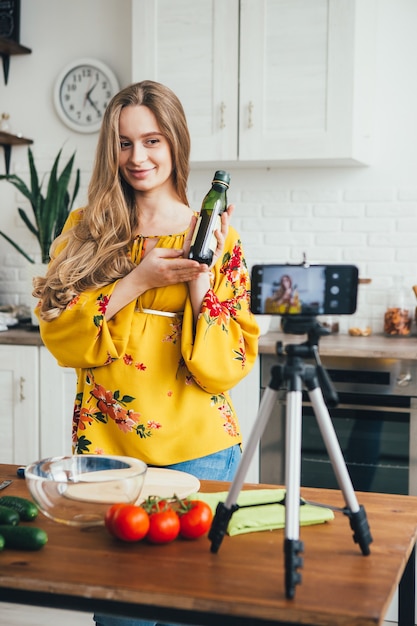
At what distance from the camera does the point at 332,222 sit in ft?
12.8

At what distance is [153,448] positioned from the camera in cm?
191

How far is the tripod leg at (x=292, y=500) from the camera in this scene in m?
1.16

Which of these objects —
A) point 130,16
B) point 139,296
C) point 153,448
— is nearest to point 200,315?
point 139,296

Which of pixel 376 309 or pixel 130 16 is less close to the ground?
pixel 130 16

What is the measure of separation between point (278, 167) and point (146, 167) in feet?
6.73

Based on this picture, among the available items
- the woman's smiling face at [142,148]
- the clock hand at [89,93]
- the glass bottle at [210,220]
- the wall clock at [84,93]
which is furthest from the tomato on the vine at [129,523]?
the clock hand at [89,93]

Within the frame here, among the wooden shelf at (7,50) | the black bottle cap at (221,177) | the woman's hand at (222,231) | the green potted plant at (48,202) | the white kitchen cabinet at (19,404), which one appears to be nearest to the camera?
the black bottle cap at (221,177)

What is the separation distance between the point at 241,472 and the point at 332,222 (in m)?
2.73

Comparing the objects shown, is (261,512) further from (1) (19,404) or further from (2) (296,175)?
(2) (296,175)

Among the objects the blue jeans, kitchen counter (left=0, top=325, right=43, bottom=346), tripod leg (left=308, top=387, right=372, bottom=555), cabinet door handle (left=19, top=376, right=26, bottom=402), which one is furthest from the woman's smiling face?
cabinet door handle (left=19, top=376, right=26, bottom=402)

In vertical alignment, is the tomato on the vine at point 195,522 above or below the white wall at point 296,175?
below

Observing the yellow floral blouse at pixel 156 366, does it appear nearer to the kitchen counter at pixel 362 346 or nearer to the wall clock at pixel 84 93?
the kitchen counter at pixel 362 346

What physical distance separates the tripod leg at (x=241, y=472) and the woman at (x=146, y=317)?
1.93ft

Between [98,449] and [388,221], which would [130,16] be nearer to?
Result: [388,221]
